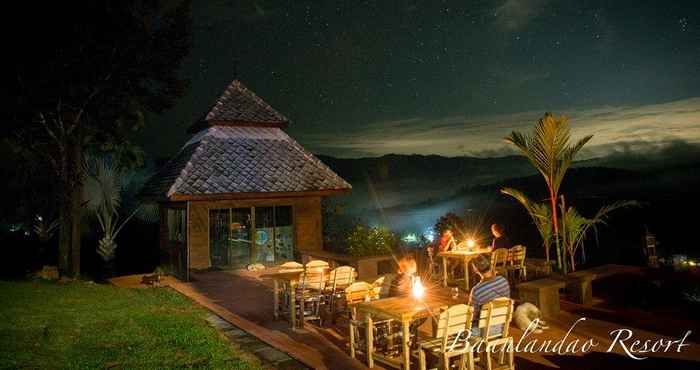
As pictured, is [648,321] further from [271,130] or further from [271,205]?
[271,130]

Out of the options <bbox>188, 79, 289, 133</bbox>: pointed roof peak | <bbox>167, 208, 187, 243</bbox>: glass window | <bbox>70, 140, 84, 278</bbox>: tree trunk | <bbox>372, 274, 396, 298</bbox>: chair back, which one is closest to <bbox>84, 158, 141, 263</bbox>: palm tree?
<bbox>167, 208, 187, 243</bbox>: glass window

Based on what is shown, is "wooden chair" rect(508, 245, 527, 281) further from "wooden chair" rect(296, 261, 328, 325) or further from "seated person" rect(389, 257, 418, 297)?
"wooden chair" rect(296, 261, 328, 325)

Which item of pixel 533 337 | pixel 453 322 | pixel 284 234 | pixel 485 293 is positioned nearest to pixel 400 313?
pixel 453 322

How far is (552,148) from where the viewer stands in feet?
31.0

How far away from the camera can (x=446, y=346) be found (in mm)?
4961

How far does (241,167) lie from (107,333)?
868cm

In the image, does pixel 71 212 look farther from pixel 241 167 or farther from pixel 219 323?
pixel 219 323

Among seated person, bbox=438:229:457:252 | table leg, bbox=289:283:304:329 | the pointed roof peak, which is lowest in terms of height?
table leg, bbox=289:283:304:329

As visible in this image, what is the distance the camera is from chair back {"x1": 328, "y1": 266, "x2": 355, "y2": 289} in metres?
8.08

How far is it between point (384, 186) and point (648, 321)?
42.0m

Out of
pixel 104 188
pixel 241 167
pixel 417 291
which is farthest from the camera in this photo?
pixel 104 188

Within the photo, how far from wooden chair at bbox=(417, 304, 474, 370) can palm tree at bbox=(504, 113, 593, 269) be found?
16.7 ft

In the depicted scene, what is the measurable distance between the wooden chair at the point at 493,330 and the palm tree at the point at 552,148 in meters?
4.67

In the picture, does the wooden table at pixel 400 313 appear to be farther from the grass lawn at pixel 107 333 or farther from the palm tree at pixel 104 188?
the palm tree at pixel 104 188
